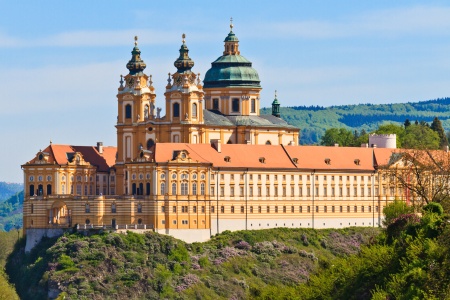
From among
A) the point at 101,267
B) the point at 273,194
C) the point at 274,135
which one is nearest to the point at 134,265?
the point at 101,267

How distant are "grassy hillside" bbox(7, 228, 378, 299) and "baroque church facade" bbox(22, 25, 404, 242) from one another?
2.53 meters

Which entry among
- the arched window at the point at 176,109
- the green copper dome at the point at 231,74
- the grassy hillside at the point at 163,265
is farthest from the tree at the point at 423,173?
the arched window at the point at 176,109

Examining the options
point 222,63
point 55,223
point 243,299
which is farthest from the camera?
point 222,63

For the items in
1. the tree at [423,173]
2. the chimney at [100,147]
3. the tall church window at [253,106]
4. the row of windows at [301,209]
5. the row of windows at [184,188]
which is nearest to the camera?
the tree at [423,173]

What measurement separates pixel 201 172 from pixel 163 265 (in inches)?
447

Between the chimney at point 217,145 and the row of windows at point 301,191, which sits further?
the chimney at point 217,145

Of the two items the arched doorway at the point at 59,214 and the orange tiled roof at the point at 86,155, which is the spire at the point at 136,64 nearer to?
the orange tiled roof at the point at 86,155

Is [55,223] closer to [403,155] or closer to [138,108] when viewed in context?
[138,108]

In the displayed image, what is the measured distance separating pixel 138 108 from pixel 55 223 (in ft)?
49.0

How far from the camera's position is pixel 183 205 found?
16100 centimetres

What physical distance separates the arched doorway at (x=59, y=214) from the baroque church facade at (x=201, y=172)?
10 cm

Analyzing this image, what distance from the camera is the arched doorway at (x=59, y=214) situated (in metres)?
162

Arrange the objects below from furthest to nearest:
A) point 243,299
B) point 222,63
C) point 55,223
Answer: point 222,63
point 55,223
point 243,299

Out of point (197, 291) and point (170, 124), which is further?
point (170, 124)
